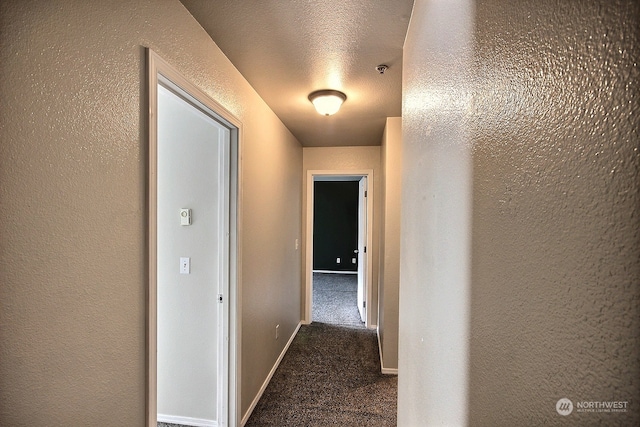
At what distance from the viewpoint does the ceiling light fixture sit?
214 centimetres

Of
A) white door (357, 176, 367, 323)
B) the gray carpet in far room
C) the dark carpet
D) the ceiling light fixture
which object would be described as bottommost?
the gray carpet in far room

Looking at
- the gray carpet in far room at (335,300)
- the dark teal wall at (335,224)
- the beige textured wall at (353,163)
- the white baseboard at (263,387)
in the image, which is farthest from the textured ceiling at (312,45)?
the dark teal wall at (335,224)

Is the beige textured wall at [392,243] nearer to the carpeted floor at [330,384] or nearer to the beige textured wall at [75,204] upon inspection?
the carpeted floor at [330,384]

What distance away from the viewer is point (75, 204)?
81 centimetres

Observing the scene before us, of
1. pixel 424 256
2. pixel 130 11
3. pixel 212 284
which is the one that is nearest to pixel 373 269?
Result: pixel 212 284

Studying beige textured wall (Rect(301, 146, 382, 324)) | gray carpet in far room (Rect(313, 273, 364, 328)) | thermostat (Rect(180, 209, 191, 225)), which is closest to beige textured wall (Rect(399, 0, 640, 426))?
thermostat (Rect(180, 209, 191, 225))

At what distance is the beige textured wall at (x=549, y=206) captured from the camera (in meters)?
0.31

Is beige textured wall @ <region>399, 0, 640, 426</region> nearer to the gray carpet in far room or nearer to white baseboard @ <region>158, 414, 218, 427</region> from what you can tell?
white baseboard @ <region>158, 414, 218, 427</region>

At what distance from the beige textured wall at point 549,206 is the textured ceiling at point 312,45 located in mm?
771

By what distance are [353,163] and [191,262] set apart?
2441mm

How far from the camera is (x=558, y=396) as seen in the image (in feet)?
1.22

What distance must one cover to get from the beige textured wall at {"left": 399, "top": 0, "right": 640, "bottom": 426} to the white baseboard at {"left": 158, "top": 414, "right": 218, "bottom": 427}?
1.96 m

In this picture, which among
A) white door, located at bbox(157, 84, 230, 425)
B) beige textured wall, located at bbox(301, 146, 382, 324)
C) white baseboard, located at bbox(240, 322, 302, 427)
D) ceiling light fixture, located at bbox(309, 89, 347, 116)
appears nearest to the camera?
white door, located at bbox(157, 84, 230, 425)

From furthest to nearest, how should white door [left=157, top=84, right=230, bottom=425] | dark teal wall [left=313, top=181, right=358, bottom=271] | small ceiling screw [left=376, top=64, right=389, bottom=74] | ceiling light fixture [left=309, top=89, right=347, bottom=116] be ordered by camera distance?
1. dark teal wall [left=313, top=181, right=358, bottom=271]
2. ceiling light fixture [left=309, top=89, right=347, bottom=116]
3. white door [left=157, top=84, right=230, bottom=425]
4. small ceiling screw [left=376, top=64, right=389, bottom=74]
